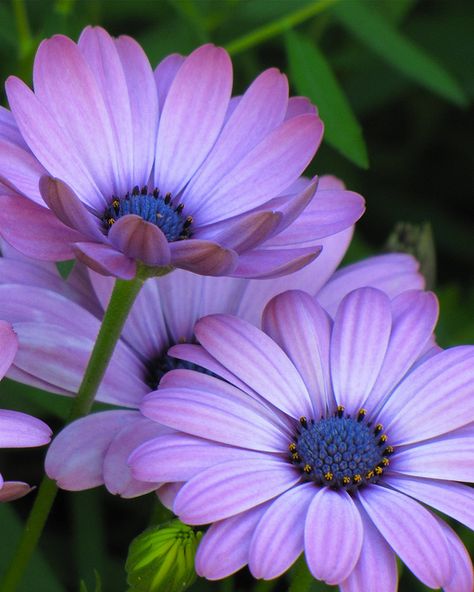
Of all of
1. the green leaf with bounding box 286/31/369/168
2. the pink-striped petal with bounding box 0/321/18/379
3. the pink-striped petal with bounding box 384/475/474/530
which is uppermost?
the green leaf with bounding box 286/31/369/168

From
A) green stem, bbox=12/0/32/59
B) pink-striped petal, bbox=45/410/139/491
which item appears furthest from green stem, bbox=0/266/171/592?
green stem, bbox=12/0/32/59

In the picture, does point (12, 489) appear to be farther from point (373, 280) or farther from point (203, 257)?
point (373, 280)

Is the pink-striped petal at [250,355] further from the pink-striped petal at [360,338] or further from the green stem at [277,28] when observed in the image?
the green stem at [277,28]

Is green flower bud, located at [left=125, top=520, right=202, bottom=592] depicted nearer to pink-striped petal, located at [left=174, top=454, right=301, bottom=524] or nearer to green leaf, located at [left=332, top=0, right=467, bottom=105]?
pink-striped petal, located at [left=174, top=454, right=301, bottom=524]

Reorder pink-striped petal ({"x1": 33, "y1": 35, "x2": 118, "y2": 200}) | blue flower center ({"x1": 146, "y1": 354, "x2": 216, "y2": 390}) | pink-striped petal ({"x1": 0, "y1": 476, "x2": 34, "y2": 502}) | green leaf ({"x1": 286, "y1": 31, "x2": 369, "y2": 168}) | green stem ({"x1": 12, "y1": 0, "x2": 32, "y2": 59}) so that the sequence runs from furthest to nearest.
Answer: green stem ({"x1": 12, "y1": 0, "x2": 32, "y2": 59}) < green leaf ({"x1": 286, "y1": 31, "x2": 369, "y2": 168}) < blue flower center ({"x1": 146, "y1": 354, "x2": 216, "y2": 390}) < pink-striped petal ({"x1": 33, "y1": 35, "x2": 118, "y2": 200}) < pink-striped petal ({"x1": 0, "y1": 476, "x2": 34, "y2": 502})

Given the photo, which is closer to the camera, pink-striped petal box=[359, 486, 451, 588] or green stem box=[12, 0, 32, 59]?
pink-striped petal box=[359, 486, 451, 588]

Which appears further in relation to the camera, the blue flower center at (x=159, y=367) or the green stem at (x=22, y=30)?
the green stem at (x=22, y=30)

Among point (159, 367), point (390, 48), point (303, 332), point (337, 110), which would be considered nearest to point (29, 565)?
point (159, 367)

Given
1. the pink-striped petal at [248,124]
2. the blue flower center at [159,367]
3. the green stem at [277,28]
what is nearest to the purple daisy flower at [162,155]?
the pink-striped petal at [248,124]
